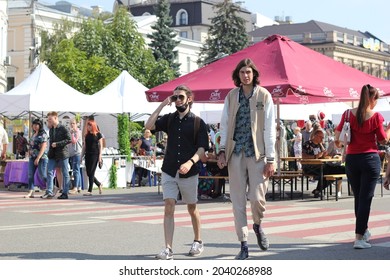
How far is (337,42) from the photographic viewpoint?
144875 millimetres

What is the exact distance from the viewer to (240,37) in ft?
304

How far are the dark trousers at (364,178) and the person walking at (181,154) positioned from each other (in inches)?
78.4

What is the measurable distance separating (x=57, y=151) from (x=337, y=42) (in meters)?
128

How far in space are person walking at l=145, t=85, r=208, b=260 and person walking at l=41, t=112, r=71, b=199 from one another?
10.5 m

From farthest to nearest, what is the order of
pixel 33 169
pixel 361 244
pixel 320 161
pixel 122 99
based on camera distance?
pixel 122 99 < pixel 33 169 < pixel 320 161 < pixel 361 244

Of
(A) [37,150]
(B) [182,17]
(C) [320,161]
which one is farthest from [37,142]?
(B) [182,17]

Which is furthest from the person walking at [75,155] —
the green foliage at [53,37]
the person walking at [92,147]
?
the green foliage at [53,37]

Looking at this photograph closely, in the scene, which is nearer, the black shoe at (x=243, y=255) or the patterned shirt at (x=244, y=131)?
the black shoe at (x=243, y=255)

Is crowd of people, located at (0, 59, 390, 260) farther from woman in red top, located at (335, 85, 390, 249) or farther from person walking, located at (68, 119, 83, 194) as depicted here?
person walking, located at (68, 119, 83, 194)

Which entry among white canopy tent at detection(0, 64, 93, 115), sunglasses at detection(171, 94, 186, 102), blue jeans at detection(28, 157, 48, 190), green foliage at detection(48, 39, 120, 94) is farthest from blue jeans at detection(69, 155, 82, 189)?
green foliage at detection(48, 39, 120, 94)

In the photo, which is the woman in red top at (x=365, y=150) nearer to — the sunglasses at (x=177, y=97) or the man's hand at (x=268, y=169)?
the man's hand at (x=268, y=169)

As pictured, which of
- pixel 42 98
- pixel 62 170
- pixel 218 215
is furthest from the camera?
pixel 42 98

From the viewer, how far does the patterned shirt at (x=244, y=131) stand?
971 centimetres

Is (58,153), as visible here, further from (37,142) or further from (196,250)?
(196,250)
